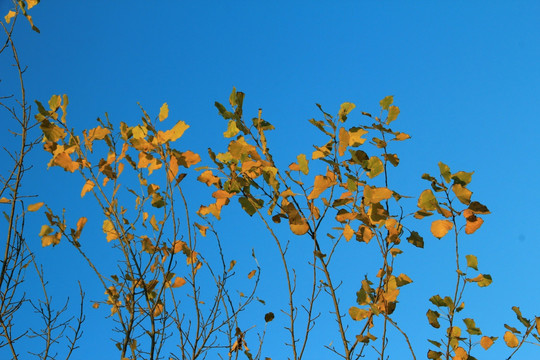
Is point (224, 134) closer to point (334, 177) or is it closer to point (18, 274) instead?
point (334, 177)

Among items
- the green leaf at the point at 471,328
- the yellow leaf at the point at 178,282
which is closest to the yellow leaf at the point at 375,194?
the green leaf at the point at 471,328

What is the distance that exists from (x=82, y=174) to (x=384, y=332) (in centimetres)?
127

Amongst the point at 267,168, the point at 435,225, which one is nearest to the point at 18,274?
the point at 267,168

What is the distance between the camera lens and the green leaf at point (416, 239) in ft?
4.97

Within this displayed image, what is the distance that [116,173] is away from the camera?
1.77 metres

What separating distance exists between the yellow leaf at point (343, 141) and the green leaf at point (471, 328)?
82 centimetres

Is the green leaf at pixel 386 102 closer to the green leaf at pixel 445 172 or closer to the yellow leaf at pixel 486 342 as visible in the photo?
the green leaf at pixel 445 172

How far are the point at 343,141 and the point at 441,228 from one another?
43 cm

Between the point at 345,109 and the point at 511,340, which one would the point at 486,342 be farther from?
the point at 345,109

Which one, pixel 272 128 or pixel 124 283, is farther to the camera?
pixel 124 283

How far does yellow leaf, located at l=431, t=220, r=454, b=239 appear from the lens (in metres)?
1.43

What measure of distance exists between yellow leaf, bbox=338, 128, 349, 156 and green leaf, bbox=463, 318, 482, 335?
819 millimetres

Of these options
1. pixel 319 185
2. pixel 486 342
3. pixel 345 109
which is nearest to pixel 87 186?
pixel 319 185

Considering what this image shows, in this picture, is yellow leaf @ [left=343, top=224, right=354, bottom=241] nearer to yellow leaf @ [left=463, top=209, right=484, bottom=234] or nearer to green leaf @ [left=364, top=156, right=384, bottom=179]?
green leaf @ [left=364, top=156, right=384, bottom=179]
